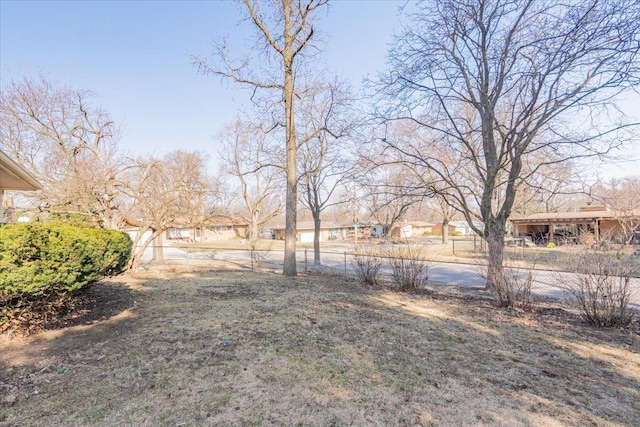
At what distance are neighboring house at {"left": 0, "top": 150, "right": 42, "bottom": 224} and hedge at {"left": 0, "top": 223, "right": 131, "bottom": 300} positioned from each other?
106 inches

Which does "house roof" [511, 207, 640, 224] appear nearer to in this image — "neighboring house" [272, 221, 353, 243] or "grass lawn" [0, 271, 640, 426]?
"grass lawn" [0, 271, 640, 426]

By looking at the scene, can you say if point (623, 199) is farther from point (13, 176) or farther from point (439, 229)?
point (439, 229)

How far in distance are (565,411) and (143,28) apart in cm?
1422

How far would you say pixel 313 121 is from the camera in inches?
651

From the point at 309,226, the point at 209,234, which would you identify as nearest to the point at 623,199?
the point at 309,226

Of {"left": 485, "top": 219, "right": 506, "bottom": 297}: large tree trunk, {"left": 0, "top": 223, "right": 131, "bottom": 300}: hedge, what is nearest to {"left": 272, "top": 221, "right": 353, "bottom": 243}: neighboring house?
{"left": 485, "top": 219, "right": 506, "bottom": 297}: large tree trunk

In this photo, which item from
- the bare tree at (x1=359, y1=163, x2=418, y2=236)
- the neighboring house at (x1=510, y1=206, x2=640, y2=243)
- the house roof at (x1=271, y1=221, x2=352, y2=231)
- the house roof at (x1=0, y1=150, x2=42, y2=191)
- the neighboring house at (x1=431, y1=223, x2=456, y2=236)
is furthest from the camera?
the neighboring house at (x1=431, y1=223, x2=456, y2=236)

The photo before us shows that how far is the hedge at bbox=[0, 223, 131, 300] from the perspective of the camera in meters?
3.79

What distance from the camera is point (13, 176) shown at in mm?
6836

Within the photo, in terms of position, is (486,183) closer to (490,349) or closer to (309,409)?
(490,349)

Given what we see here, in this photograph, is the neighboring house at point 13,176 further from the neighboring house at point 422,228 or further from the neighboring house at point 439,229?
the neighboring house at point 439,229

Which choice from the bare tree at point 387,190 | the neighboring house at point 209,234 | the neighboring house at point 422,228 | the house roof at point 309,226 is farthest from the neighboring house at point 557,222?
the neighboring house at point 209,234

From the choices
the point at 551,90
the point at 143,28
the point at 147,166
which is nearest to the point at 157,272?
the point at 147,166

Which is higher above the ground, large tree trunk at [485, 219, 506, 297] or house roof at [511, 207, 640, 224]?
house roof at [511, 207, 640, 224]
